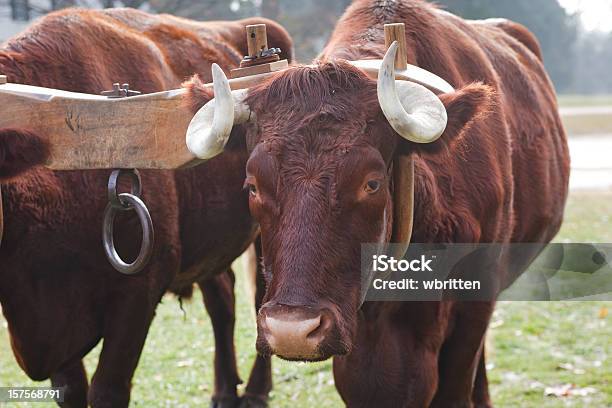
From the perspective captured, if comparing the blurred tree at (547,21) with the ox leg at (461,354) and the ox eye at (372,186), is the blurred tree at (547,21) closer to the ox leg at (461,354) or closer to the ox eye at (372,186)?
the ox leg at (461,354)

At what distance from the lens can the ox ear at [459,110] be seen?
2.90 metres

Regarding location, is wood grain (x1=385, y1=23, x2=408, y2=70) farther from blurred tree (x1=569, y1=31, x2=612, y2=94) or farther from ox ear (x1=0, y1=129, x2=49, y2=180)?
blurred tree (x1=569, y1=31, x2=612, y2=94)

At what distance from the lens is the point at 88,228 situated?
368cm

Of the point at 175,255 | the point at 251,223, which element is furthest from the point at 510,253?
the point at 175,255

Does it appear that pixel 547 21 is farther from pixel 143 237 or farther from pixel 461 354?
pixel 143 237

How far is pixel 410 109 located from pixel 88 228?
1.59m

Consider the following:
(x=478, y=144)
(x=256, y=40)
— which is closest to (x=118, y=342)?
(x=256, y=40)

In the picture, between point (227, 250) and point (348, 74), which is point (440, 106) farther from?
point (227, 250)

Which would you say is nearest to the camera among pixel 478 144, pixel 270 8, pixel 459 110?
pixel 459 110

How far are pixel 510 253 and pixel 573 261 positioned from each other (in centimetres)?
36

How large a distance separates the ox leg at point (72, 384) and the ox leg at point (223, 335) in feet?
4.22

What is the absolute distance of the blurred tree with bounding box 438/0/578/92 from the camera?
22.2 meters

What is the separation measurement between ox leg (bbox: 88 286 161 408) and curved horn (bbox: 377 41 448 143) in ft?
5.38

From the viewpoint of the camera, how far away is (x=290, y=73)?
286 cm
